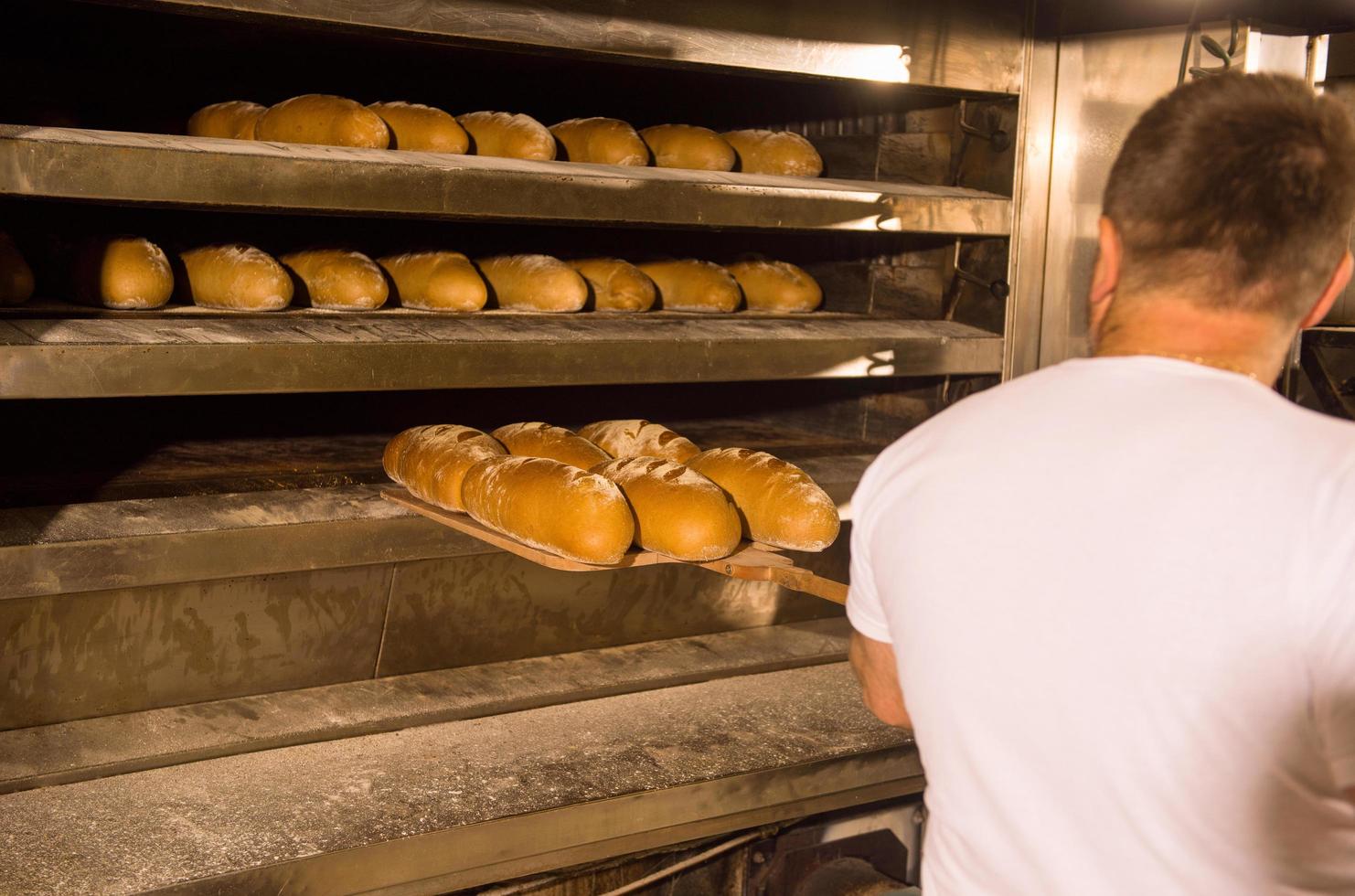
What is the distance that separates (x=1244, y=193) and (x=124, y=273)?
1.57 metres

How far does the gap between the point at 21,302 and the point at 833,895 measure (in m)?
1.66

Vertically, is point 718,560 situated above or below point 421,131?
below

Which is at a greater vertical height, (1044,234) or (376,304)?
(1044,234)

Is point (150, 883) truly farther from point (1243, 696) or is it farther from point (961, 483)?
point (1243, 696)

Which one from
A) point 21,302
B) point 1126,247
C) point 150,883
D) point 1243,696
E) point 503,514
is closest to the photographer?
point 1243,696

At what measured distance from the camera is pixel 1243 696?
0.83m

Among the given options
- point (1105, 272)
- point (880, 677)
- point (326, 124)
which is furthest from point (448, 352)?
point (1105, 272)

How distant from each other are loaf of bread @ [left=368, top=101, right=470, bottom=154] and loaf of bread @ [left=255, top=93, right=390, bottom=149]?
0.18 feet

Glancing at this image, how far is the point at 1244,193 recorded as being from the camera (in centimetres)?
88

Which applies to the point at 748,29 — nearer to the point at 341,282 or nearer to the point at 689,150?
the point at 689,150

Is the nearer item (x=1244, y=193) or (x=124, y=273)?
(x=1244, y=193)

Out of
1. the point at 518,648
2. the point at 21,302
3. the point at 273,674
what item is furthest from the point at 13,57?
the point at 518,648

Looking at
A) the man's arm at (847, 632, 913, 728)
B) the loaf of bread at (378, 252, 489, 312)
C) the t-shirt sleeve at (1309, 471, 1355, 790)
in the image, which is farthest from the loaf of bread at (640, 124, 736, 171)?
the t-shirt sleeve at (1309, 471, 1355, 790)

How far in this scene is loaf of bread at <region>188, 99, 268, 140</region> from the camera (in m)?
2.08
